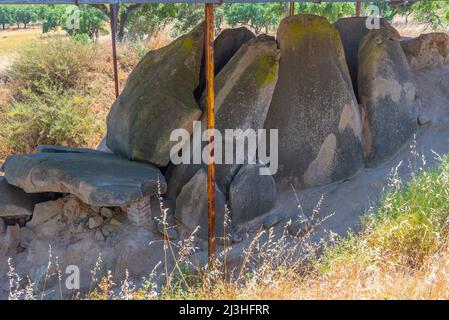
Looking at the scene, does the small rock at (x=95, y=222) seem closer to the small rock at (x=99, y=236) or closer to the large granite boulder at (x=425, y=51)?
the small rock at (x=99, y=236)

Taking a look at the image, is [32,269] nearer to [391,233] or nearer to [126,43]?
[391,233]

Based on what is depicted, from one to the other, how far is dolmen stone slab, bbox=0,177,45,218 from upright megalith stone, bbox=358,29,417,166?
398cm

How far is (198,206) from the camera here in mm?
5223

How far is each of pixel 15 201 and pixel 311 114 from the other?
348 cm

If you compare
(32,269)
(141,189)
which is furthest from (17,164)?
(141,189)

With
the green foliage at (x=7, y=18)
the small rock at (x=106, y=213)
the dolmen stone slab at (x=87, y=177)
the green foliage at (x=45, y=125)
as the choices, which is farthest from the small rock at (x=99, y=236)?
the green foliage at (x=7, y=18)

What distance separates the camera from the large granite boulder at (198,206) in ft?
17.0

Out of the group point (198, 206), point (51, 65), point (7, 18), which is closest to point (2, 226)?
point (198, 206)

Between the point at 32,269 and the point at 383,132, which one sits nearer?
the point at 32,269

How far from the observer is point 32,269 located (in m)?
5.11

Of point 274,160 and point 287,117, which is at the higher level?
point 287,117

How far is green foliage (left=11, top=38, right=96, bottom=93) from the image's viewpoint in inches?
508
